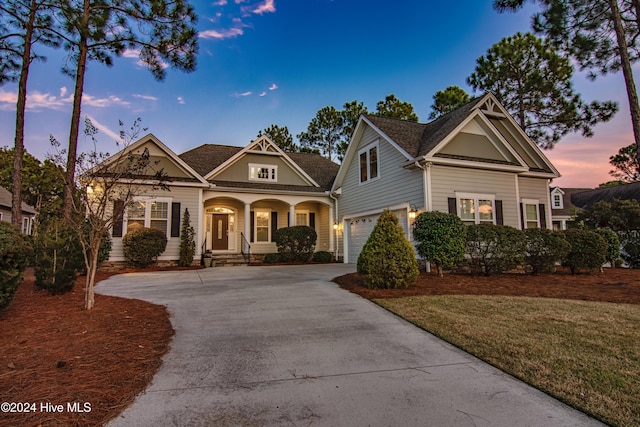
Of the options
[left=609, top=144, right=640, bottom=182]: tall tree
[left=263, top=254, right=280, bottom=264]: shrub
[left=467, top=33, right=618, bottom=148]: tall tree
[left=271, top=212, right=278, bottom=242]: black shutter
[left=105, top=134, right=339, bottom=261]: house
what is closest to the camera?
[left=105, top=134, right=339, bottom=261]: house

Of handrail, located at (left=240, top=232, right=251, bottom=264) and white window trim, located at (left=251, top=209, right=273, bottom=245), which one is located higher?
white window trim, located at (left=251, top=209, right=273, bottom=245)

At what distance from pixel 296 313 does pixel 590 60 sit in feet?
35.8

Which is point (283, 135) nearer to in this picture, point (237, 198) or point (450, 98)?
point (450, 98)

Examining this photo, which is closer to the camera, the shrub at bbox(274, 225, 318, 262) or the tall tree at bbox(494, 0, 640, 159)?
the tall tree at bbox(494, 0, 640, 159)

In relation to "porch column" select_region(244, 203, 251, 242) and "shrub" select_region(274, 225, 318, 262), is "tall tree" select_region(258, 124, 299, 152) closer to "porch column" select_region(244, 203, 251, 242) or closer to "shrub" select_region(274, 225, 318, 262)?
"porch column" select_region(244, 203, 251, 242)

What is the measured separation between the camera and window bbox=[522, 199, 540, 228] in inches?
521

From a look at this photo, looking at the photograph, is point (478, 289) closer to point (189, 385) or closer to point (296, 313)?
point (296, 313)

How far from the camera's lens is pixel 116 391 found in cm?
271

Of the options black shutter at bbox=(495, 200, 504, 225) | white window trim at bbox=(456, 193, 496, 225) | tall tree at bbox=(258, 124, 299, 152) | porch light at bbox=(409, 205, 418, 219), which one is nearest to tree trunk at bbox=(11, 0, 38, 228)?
porch light at bbox=(409, 205, 418, 219)

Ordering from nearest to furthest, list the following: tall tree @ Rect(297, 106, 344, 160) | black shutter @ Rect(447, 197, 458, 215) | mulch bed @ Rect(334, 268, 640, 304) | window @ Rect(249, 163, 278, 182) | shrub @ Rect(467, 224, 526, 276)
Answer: mulch bed @ Rect(334, 268, 640, 304)
shrub @ Rect(467, 224, 526, 276)
black shutter @ Rect(447, 197, 458, 215)
window @ Rect(249, 163, 278, 182)
tall tree @ Rect(297, 106, 344, 160)

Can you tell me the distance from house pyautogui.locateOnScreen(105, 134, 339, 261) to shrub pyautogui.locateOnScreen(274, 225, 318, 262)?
1085 millimetres

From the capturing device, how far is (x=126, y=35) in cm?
1147

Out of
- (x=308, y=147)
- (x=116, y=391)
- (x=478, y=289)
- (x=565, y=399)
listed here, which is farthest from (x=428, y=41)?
(x=308, y=147)

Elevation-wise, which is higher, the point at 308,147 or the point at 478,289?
the point at 308,147
